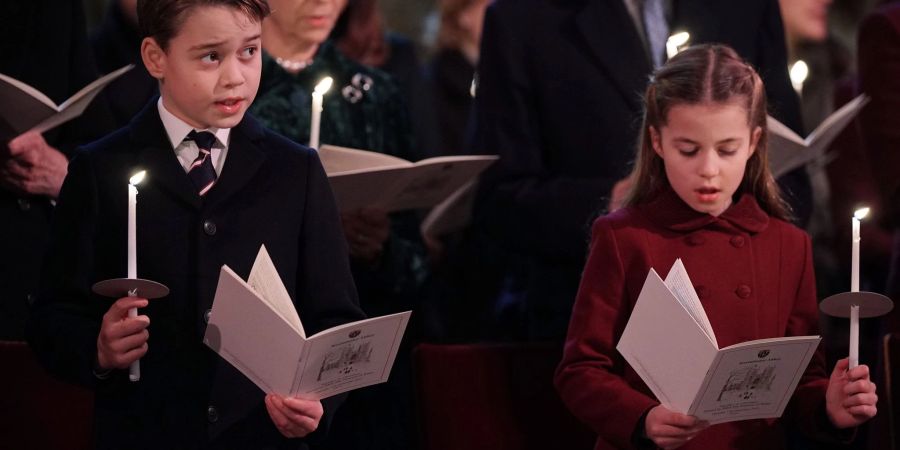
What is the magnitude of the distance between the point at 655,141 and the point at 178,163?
1130 millimetres

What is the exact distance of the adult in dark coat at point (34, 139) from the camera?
3611 millimetres

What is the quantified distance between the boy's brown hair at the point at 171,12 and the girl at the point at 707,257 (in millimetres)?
949

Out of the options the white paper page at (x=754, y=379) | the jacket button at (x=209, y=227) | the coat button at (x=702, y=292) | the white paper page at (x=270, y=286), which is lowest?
the white paper page at (x=754, y=379)

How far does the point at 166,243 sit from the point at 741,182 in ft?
4.49

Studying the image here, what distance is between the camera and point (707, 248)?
130 inches

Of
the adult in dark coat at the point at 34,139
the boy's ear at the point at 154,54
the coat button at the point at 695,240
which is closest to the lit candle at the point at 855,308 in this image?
the coat button at the point at 695,240

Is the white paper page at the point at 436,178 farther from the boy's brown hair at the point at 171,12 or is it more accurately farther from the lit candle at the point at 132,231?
the lit candle at the point at 132,231

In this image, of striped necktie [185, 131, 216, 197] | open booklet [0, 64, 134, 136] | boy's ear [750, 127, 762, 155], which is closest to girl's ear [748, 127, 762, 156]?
boy's ear [750, 127, 762, 155]

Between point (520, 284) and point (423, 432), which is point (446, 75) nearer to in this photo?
point (520, 284)

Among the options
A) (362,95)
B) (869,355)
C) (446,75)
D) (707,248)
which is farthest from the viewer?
(446,75)

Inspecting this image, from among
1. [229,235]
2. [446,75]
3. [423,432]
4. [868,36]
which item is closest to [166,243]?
[229,235]

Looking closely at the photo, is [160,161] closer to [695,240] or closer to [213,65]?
[213,65]

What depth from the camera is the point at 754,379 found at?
293 centimetres

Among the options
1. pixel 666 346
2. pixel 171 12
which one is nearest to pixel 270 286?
pixel 171 12
